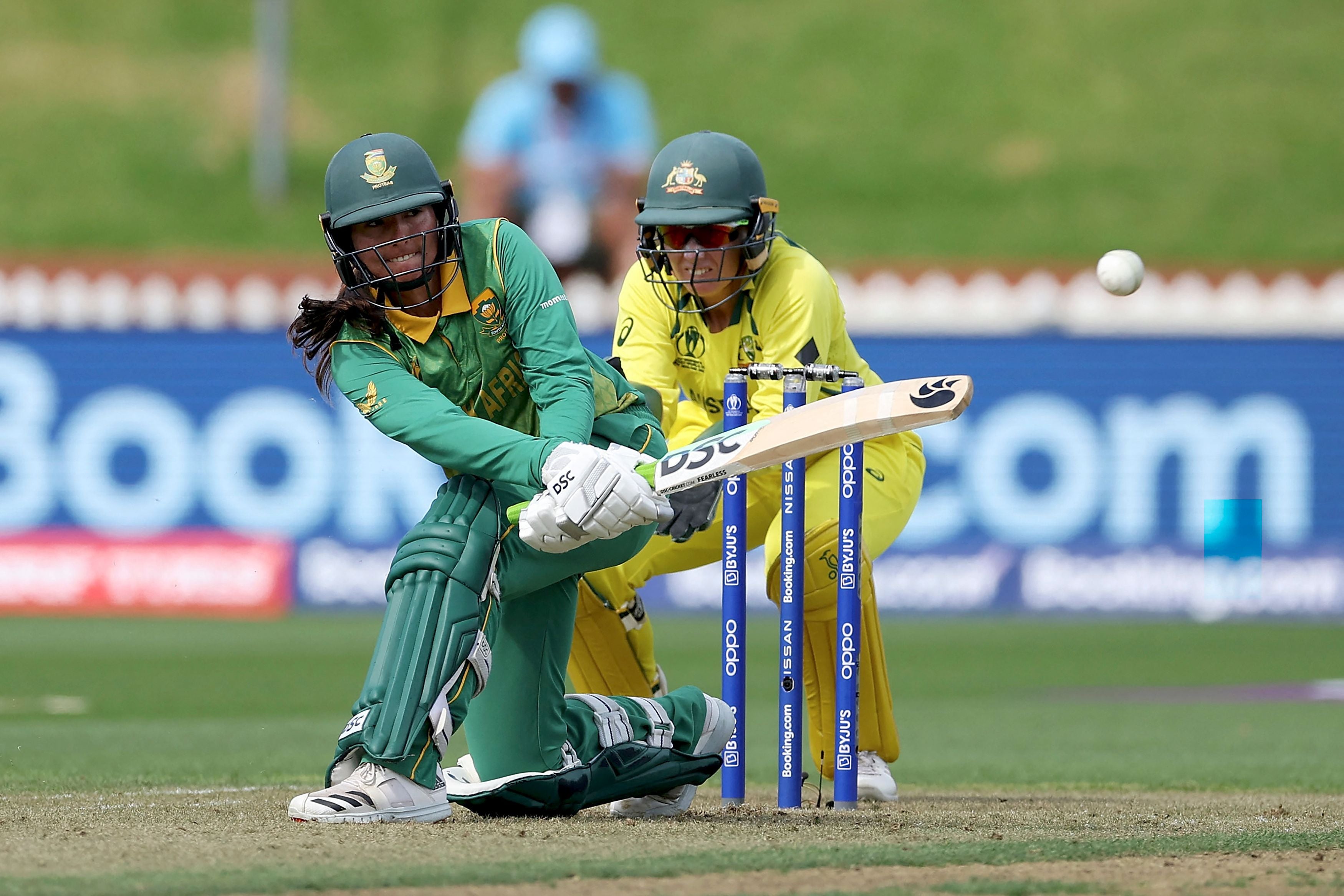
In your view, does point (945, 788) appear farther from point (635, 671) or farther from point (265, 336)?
point (265, 336)

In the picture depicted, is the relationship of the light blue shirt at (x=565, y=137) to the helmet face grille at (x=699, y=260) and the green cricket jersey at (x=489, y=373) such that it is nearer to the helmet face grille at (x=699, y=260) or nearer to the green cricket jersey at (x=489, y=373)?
the helmet face grille at (x=699, y=260)

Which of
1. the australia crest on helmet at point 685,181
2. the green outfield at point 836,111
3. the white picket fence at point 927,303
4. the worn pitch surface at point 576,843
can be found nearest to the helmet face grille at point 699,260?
the australia crest on helmet at point 685,181

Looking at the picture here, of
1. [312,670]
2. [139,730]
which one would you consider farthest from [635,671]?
[312,670]

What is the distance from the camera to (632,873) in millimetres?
3879

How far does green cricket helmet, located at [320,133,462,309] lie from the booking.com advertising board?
1044cm

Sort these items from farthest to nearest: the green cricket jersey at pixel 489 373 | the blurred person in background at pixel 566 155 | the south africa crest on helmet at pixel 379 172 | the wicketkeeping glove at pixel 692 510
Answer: the blurred person in background at pixel 566 155
the wicketkeeping glove at pixel 692 510
the south africa crest on helmet at pixel 379 172
the green cricket jersey at pixel 489 373

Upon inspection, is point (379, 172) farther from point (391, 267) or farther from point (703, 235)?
point (703, 235)

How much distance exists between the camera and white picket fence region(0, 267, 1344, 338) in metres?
15.9

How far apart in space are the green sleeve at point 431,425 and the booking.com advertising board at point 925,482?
10476mm

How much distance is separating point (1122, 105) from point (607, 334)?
28.8ft

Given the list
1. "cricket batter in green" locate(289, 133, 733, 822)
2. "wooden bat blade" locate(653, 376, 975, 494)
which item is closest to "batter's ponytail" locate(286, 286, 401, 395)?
"cricket batter in green" locate(289, 133, 733, 822)

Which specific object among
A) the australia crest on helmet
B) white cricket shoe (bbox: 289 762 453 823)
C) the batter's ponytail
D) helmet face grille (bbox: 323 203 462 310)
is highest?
the australia crest on helmet

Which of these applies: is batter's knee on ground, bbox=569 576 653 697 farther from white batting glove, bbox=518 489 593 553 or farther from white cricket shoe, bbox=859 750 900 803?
white batting glove, bbox=518 489 593 553

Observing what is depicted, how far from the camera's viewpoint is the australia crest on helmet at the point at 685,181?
5809 mm
